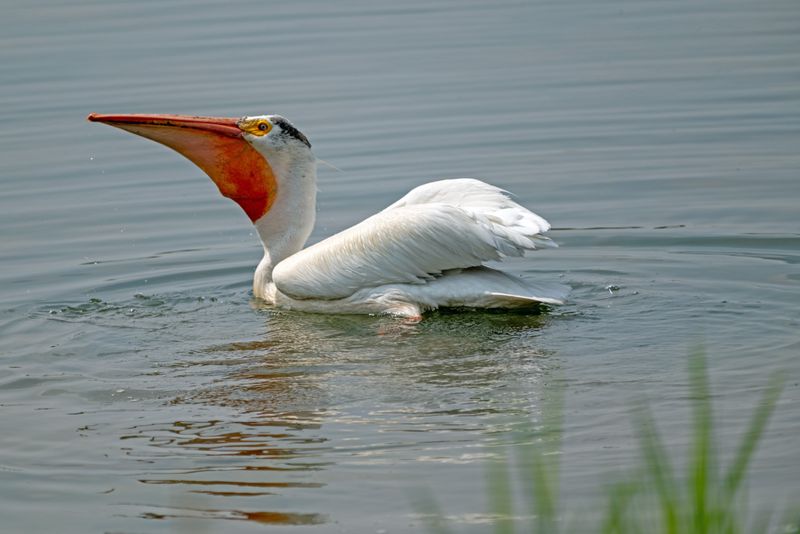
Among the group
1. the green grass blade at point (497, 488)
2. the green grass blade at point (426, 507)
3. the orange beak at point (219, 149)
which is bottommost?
the green grass blade at point (426, 507)

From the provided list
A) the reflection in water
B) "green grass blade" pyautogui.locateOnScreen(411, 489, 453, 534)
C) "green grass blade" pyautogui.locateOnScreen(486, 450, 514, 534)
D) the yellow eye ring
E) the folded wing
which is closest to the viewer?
"green grass blade" pyautogui.locateOnScreen(486, 450, 514, 534)

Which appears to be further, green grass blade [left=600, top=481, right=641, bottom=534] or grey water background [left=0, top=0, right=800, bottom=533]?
grey water background [left=0, top=0, right=800, bottom=533]

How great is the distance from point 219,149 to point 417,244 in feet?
4.01

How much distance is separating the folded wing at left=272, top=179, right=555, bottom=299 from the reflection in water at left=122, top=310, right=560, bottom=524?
188 millimetres

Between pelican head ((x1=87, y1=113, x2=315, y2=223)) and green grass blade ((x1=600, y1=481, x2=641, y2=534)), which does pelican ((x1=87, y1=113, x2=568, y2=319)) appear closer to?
pelican head ((x1=87, y1=113, x2=315, y2=223))

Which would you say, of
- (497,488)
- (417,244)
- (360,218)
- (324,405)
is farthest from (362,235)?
(497,488)

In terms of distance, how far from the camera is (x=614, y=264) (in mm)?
6676

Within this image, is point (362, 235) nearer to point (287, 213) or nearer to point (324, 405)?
point (287, 213)

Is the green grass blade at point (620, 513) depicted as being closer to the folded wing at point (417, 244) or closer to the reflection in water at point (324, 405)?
the reflection in water at point (324, 405)

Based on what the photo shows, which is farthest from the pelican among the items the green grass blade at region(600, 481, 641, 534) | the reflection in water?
the green grass blade at region(600, 481, 641, 534)

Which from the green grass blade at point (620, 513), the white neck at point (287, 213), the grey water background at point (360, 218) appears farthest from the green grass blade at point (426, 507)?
the white neck at point (287, 213)

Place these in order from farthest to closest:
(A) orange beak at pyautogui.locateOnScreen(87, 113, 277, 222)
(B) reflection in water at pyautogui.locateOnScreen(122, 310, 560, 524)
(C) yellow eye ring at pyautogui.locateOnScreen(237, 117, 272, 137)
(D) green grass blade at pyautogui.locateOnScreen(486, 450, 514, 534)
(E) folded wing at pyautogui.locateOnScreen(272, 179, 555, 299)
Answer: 1. (C) yellow eye ring at pyautogui.locateOnScreen(237, 117, 272, 137)
2. (A) orange beak at pyautogui.locateOnScreen(87, 113, 277, 222)
3. (E) folded wing at pyautogui.locateOnScreen(272, 179, 555, 299)
4. (B) reflection in water at pyautogui.locateOnScreen(122, 310, 560, 524)
5. (D) green grass blade at pyautogui.locateOnScreen(486, 450, 514, 534)

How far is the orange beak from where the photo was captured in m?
6.32

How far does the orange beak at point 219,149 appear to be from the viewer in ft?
20.7
